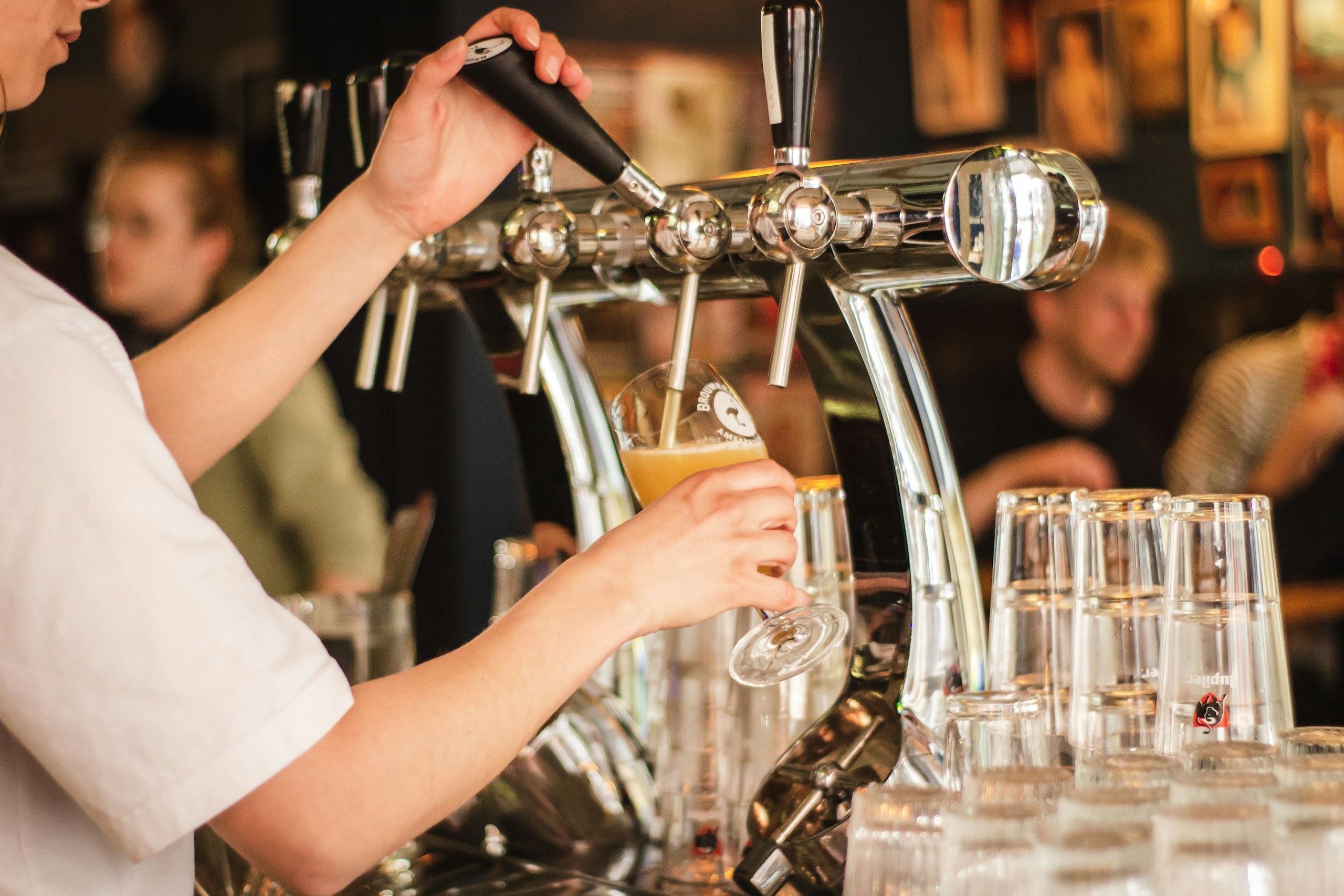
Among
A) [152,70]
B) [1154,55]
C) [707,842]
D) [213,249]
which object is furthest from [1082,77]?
[707,842]

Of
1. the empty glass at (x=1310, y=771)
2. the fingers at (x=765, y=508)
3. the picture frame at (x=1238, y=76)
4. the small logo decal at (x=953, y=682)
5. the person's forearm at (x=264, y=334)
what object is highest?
the picture frame at (x=1238, y=76)

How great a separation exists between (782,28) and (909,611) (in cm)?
42

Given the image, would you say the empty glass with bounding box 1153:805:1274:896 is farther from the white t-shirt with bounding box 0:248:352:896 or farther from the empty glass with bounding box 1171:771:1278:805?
the white t-shirt with bounding box 0:248:352:896

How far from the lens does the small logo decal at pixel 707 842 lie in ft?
3.46

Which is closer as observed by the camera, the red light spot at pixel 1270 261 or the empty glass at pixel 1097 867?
the empty glass at pixel 1097 867

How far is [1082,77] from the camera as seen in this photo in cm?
494

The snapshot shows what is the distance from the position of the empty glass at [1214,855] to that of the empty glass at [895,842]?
13 centimetres

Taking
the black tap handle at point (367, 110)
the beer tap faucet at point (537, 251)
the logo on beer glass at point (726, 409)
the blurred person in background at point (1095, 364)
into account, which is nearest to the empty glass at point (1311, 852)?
the logo on beer glass at point (726, 409)

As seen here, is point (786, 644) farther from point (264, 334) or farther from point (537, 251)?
point (264, 334)

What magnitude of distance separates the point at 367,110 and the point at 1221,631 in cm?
83

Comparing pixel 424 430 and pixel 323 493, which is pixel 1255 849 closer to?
pixel 424 430

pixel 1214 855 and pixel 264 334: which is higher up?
pixel 264 334

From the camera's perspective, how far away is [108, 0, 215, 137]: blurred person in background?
204 inches

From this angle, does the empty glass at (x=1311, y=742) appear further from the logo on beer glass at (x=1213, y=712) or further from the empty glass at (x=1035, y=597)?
the empty glass at (x=1035, y=597)
